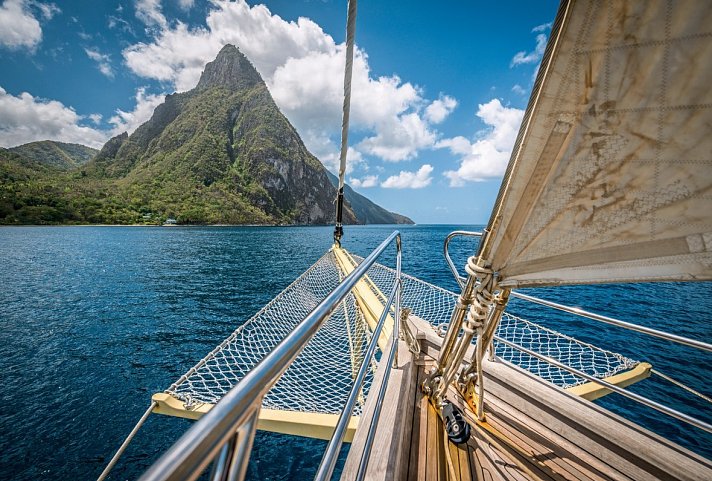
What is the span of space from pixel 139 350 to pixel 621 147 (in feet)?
33.8

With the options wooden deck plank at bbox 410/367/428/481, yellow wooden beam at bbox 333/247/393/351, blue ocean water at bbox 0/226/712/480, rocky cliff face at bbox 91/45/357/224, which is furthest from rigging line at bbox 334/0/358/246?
rocky cliff face at bbox 91/45/357/224

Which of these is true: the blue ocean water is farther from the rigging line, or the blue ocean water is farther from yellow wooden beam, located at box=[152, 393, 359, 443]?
the rigging line

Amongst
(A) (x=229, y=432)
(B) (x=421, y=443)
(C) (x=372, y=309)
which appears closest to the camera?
(A) (x=229, y=432)

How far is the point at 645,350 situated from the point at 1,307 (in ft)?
71.2

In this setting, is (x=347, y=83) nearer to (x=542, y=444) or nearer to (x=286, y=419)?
(x=286, y=419)

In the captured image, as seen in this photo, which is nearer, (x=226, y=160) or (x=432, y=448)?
(x=432, y=448)

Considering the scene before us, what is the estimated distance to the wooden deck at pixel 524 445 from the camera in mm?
1211

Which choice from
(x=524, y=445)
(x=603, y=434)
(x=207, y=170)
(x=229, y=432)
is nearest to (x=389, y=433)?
(x=524, y=445)

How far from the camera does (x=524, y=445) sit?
1.45 m

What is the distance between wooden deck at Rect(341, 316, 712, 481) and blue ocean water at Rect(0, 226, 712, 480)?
3638 mm

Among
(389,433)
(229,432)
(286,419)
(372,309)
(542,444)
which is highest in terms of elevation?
(229,432)

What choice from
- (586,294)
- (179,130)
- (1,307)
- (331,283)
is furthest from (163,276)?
(179,130)

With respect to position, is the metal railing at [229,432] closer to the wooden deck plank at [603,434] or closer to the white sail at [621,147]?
the white sail at [621,147]

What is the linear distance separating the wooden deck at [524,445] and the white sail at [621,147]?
2.72 ft
